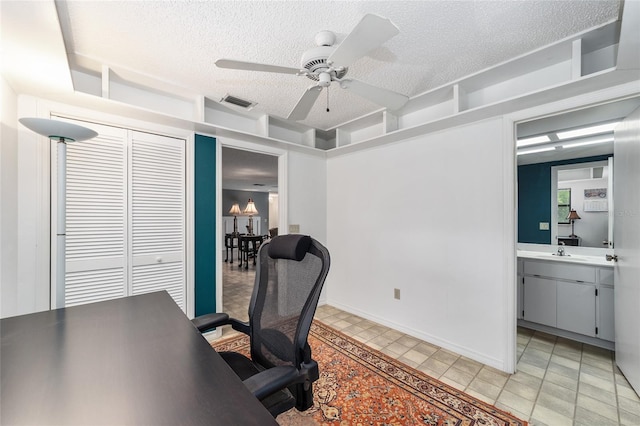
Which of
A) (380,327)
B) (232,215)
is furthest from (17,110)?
(232,215)

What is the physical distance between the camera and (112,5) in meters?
1.49

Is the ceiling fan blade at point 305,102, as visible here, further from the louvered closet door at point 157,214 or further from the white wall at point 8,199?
the white wall at point 8,199

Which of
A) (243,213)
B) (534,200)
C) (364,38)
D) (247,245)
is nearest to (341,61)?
(364,38)

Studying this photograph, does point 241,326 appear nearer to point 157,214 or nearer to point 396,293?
point 157,214


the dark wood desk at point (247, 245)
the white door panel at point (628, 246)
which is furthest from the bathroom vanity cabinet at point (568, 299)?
the dark wood desk at point (247, 245)

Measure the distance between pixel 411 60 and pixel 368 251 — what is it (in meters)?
2.18

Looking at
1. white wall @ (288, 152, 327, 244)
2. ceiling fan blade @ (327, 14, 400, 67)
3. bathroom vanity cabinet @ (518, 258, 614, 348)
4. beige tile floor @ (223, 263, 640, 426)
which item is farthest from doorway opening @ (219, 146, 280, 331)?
bathroom vanity cabinet @ (518, 258, 614, 348)

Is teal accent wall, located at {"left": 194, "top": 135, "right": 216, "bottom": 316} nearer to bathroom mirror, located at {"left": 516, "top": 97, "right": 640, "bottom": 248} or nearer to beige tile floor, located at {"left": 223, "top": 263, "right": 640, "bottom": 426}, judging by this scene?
beige tile floor, located at {"left": 223, "top": 263, "right": 640, "bottom": 426}

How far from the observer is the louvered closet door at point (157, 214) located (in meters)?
2.36

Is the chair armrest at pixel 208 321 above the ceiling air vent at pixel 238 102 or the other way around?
the other way around

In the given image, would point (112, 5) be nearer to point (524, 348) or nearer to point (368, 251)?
point (368, 251)

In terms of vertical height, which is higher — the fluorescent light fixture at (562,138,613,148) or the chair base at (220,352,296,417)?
the fluorescent light fixture at (562,138,613,148)

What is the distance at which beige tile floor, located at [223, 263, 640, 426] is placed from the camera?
1.71 m

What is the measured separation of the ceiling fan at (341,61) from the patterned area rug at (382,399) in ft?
7.16
